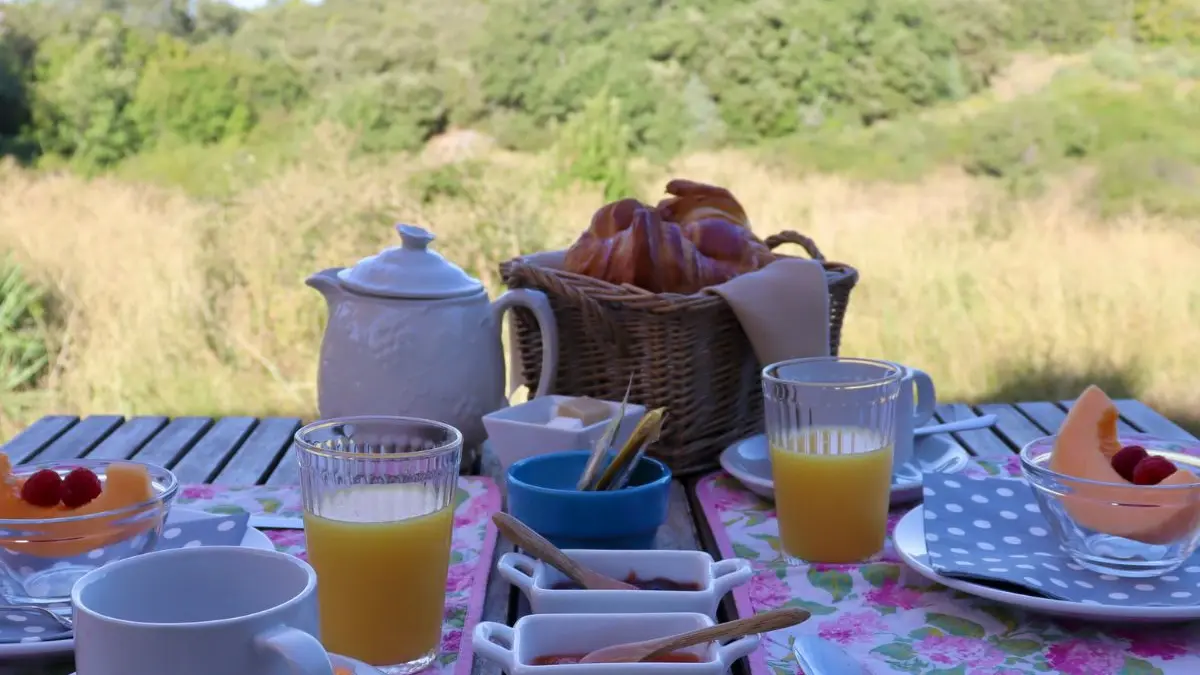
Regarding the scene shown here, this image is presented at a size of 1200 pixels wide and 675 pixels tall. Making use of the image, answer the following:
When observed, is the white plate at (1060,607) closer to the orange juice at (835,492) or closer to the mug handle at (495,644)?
the orange juice at (835,492)

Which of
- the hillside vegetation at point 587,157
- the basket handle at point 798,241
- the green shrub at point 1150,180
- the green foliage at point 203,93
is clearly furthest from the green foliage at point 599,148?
the basket handle at point 798,241

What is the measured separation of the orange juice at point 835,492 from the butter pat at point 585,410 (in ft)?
0.69

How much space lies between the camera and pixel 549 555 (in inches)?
29.1

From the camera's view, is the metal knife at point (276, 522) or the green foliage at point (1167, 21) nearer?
the metal knife at point (276, 522)

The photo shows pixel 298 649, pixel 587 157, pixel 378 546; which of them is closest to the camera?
pixel 298 649

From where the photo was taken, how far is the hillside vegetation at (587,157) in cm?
374

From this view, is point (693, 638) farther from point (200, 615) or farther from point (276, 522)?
point (276, 522)

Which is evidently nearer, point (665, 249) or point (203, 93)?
point (665, 249)

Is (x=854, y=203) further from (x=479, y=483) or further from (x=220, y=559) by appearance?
(x=220, y=559)

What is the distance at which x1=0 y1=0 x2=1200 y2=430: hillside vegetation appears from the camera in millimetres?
3736

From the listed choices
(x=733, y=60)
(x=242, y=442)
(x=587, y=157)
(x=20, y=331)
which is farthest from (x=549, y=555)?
(x=733, y=60)

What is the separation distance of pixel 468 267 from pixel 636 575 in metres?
3.08

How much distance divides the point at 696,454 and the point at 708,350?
107 millimetres

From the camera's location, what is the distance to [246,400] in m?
3.54
